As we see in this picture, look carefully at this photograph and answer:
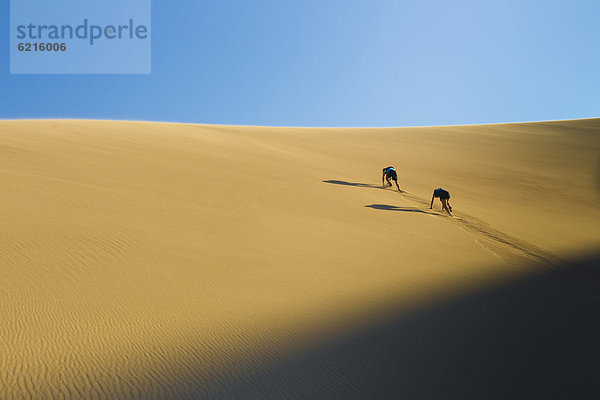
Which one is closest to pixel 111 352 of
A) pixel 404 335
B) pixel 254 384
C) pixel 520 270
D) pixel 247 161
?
pixel 254 384

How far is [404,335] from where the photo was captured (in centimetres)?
384

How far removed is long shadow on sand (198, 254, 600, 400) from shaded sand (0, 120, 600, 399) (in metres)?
0.02

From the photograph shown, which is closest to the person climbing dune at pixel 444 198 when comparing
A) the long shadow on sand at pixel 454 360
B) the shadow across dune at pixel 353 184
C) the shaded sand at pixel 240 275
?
the shaded sand at pixel 240 275

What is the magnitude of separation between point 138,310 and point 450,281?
14.5 feet

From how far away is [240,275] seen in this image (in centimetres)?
517

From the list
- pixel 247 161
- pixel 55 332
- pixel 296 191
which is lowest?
pixel 55 332

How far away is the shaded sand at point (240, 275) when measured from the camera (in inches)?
118

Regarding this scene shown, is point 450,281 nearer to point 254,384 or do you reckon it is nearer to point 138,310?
point 254,384

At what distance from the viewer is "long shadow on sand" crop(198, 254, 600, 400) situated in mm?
2932

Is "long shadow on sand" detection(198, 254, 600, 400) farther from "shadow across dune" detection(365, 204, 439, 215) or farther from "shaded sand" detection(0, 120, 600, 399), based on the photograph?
"shadow across dune" detection(365, 204, 439, 215)

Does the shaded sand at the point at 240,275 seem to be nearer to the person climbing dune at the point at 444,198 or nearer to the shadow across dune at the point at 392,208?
the shadow across dune at the point at 392,208

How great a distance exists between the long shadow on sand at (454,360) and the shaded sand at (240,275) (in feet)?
0.08

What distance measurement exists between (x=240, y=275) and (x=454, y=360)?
2.86m

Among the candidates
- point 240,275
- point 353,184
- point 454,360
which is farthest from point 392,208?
point 454,360
